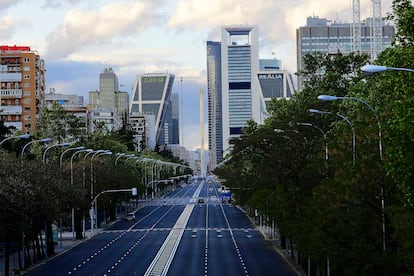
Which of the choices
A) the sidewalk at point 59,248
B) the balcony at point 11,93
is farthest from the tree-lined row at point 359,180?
the balcony at point 11,93

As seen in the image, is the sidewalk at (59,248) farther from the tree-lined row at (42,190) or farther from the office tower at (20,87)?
the office tower at (20,87)

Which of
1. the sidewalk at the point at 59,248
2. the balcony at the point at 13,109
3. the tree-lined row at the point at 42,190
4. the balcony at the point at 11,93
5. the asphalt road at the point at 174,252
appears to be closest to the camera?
the tree-lined row at the point at 42,190

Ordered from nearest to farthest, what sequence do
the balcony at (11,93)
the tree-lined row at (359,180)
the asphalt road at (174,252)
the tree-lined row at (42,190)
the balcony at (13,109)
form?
the tree-lined row at (359,180)
the tree-lined row at (42,190)
the asphalt road at (174,252)
the balcony at (13,109)
the balcony at (11,93)

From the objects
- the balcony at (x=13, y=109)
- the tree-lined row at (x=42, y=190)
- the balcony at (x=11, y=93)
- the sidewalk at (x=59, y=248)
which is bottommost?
the sidewalk at (x=59, y=248)

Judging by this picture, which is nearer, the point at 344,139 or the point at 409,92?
the point at 409,92

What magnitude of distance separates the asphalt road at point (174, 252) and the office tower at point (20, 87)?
51423 mm

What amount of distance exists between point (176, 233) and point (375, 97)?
4949 centimetres

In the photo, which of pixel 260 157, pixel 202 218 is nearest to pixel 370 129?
pixel 260 157

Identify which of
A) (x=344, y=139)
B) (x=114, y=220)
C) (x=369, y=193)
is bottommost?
(x=114, y=220)

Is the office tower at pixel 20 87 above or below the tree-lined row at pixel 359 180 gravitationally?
above

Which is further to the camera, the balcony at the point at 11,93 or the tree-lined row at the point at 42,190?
the balcony at the point at 11,93

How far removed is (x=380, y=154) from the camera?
3484 cm

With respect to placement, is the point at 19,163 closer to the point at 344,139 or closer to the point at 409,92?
the point at 344,139

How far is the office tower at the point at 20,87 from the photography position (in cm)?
15675
